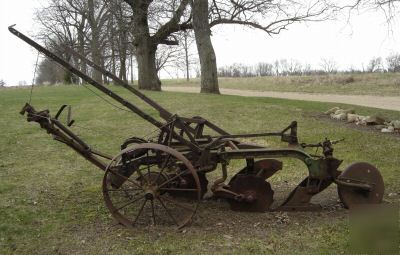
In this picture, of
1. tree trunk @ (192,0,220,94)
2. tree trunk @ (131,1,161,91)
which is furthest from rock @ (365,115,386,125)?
tree trunk @ (131,1,161,91)

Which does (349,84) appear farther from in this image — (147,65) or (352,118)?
(352,118)

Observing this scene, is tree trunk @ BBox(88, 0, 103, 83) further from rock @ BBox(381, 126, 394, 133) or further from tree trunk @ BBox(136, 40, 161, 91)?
rock @ BBox(381, 126, 394, 133)

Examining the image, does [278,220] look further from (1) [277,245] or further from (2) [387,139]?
(2) [387,139]

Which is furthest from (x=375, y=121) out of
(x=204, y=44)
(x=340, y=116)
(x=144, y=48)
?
(x=144, y=48)

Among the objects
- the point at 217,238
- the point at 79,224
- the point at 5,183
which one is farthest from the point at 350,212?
the point at 5,183

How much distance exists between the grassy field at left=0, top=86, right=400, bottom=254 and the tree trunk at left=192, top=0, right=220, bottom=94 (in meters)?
8.24

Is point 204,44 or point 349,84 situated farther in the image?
point 349,84

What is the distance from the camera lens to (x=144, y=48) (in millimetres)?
23047

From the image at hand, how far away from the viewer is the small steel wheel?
5.49 metres

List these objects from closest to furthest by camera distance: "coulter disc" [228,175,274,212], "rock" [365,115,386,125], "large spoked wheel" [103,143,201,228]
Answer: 1. "large spoked wheel" [103,143,201,228]
2. "coulter disc" [228,175,274,212]
3. "rock" [365,115,386,125]

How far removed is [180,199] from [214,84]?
14.9m

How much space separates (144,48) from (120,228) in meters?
18.7

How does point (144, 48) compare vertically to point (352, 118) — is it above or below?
above

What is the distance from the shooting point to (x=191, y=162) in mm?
5277
